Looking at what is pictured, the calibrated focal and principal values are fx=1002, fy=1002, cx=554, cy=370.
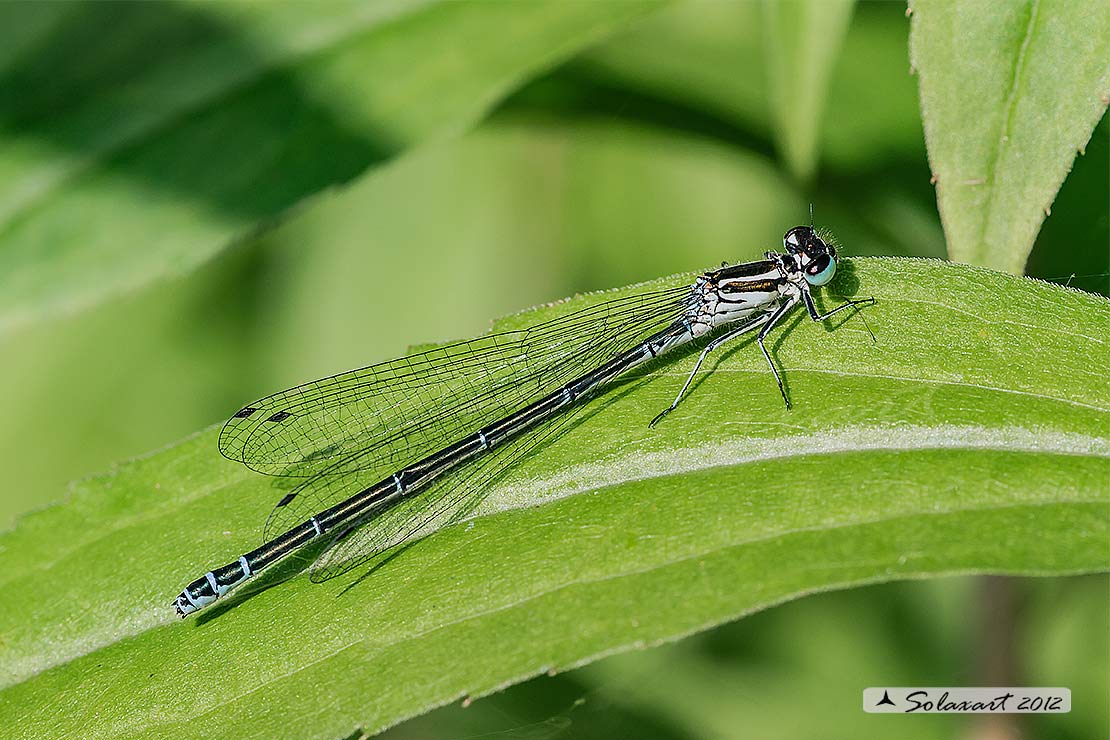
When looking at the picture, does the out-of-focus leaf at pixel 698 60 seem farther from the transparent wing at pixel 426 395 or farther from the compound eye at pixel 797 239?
the transparent wing at pixel 426 395

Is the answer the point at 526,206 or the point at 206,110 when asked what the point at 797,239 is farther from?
the point at 526,206

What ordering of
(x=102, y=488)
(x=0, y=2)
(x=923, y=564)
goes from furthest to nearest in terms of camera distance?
(x=0, y=2) < (x=102, y=488) < (x=923, y=564)

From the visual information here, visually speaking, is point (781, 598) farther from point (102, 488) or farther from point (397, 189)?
point (397, 189)

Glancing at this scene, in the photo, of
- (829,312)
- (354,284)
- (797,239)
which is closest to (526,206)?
(354,284)

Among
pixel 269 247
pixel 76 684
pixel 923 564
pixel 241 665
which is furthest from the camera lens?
pixel 269 247

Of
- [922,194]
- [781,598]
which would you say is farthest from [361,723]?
[922,194]

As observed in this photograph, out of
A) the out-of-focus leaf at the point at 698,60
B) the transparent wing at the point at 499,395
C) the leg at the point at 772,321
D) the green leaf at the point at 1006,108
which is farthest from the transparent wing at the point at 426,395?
the out-of-focus leaf at the point at 698,60
